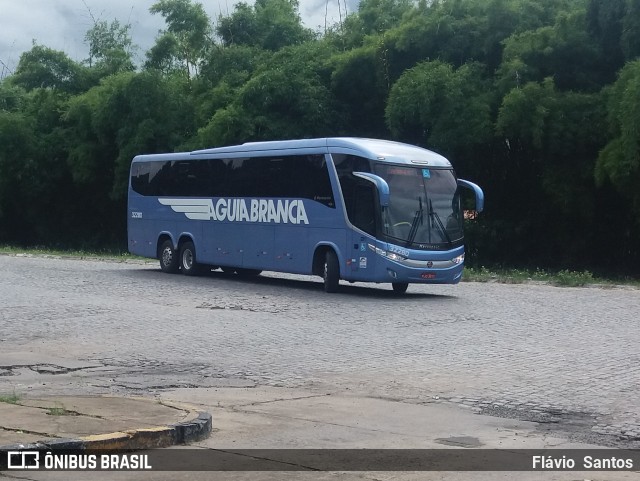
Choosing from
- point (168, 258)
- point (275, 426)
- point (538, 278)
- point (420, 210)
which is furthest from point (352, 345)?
point (168, 258)

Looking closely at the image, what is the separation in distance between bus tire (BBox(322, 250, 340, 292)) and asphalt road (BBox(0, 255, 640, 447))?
276 millimetres

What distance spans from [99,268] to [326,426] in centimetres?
2407

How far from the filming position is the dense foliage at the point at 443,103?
32594 millimetres

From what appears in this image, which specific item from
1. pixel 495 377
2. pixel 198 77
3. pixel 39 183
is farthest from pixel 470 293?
pixel 39 183

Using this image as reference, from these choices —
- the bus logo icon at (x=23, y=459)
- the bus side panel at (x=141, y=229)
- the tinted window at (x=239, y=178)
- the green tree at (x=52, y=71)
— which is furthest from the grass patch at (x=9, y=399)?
the green tree at (x=52, y=71)

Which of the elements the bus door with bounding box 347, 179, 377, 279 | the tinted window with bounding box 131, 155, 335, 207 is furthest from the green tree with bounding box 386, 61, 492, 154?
the bus door with bounding box 347, 179, 377, 279

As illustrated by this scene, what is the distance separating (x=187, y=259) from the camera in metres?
29.5

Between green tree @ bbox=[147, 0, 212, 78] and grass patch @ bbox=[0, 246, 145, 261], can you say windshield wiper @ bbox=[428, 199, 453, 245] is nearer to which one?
grass patch @ bbox=[0, 246, 145, 261]

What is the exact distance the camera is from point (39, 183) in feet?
172

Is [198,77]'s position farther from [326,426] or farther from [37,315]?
[326,426]

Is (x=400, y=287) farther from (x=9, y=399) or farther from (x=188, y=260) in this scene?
→ (x=9, y=399)

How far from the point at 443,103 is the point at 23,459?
92.6 feet

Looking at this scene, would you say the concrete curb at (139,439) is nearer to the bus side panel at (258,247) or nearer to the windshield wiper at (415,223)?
the windshield wiper at (415,223)

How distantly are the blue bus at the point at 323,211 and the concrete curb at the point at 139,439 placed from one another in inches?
551
